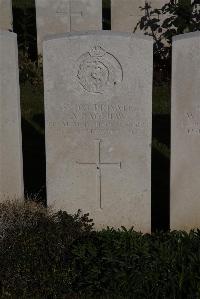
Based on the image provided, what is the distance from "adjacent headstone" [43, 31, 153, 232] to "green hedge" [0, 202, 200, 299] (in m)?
0.50

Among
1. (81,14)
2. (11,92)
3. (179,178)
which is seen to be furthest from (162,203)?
(81,14)

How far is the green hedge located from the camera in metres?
4.53

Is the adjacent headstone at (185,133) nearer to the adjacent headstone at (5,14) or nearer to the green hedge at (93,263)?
the green hedge at (93,263)

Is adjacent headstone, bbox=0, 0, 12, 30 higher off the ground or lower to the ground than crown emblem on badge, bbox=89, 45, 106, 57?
higher

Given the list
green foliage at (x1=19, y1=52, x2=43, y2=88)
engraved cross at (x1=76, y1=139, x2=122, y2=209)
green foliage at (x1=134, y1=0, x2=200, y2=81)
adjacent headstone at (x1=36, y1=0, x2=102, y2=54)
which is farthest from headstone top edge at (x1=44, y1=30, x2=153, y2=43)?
adjacent headstone at (x1=36, y1=0, x2=102, y2=54)

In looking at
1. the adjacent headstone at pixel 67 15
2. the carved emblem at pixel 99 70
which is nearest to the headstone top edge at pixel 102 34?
the carved emblem at pixel 99 70

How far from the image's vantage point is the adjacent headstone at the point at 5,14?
11.9 meters

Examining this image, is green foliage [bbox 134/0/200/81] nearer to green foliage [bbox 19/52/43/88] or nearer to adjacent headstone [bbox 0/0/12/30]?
green foliage [bbox 19/52/43/88]

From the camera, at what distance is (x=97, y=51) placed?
16.6 feet

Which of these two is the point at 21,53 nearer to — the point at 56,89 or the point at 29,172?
the point at 29,172

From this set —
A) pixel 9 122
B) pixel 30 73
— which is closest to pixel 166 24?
pixel 30 73

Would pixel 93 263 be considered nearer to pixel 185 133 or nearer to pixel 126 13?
pixel 185 133

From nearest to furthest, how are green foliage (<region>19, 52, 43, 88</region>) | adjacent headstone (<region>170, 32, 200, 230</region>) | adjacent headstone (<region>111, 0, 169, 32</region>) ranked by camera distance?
adjacent headstone (<region>170, 32, 200, 230</region>) < green foliage (<region>19, 52, 43, 88</region>) < adjacent headstone (<region>111, 0, 169, 32</region>)

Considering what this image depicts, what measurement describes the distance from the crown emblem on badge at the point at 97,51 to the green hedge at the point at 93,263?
1.39 meters
